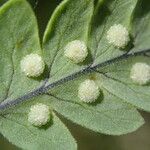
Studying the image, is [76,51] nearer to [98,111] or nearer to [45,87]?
[45,87]

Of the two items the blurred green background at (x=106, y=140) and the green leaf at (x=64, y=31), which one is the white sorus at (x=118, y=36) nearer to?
the green leaf at (x=64, y=31)

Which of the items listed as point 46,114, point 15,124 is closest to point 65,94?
point 46,114

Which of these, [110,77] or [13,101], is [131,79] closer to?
[110,77]

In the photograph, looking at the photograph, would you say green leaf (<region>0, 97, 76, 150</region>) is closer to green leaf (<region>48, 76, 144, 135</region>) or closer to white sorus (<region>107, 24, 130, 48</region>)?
green leaf (<region>48, 76, 144, 135</region>)

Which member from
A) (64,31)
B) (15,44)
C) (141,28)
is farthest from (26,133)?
(141,28)

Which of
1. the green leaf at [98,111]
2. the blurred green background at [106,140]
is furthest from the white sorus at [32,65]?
the blurred green background at [106,140]

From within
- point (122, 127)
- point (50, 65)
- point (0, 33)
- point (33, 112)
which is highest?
point (0, 33)

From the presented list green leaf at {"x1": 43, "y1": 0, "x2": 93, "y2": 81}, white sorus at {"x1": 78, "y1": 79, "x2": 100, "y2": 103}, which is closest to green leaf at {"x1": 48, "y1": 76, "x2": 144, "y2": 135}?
white sorus at {"x1": 78, "y1": 79, "x2": 100, "y2": 103}
